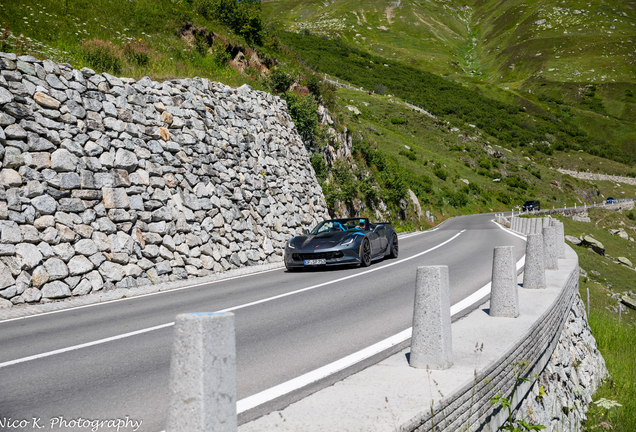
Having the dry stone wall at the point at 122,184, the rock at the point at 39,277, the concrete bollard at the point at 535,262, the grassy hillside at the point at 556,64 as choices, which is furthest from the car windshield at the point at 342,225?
the grassy hillside at the point at 556,64

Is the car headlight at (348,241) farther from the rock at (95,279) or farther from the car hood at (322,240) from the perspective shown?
the rock at (95,279)

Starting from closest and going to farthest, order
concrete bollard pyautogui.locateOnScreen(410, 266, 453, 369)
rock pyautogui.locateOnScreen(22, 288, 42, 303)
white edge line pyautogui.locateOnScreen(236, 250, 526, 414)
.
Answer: white edge line pyautogui.locateOnScreen(236, 250, 526, 414) → concrete bollard pyautogui.locateOnScreen(410, 266, 453, 369) → rock pyautogui.locateOnScreen(22, 288, 42, 303)

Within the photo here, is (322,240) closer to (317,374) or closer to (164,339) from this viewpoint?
(164,339)

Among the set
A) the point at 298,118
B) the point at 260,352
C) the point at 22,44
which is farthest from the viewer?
the point at 298,118

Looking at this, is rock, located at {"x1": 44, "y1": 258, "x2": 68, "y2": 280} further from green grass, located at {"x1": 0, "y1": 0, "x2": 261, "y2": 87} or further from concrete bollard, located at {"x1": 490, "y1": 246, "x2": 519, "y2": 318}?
concrete bollard, located at {"x1": 490, "y1": 246, "x2": 519, "y2": 318}

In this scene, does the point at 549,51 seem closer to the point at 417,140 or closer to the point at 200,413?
the point at 417,140

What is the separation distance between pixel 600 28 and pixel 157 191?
709 ft

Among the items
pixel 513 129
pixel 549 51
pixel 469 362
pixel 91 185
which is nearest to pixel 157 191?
pixel 91 185

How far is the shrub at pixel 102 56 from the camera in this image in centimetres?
1608

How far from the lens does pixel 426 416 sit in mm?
3059

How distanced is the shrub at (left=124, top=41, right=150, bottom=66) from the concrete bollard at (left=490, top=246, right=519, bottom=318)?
53.2ft

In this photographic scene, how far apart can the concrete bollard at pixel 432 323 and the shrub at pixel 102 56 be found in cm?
1550

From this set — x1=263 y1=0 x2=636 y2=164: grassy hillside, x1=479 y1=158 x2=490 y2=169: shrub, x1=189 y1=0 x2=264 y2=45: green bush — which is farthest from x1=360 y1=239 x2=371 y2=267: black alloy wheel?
x1=263 y1=0 x2=636 y2=164: grassy hillside

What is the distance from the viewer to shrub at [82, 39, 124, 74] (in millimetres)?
16078
